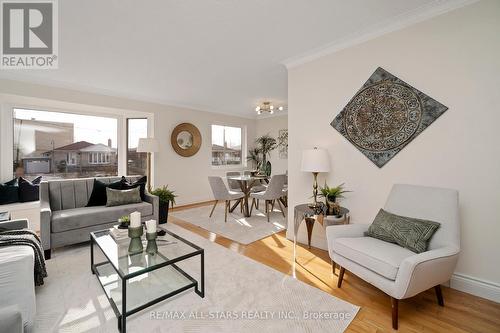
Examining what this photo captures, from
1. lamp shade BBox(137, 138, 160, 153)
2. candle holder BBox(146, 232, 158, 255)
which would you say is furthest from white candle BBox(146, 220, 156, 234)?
lamp shade BBox(137, 138, 160, 153)

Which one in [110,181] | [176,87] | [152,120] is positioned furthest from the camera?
[152,120]

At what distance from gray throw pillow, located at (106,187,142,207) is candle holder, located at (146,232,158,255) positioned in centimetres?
173

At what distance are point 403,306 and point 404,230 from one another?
1.99 ft

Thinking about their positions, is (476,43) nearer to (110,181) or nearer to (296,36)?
(296,36)

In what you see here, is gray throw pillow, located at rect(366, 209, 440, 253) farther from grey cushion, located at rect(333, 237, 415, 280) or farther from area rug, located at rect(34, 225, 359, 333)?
area rug, located at rect(34, 225, 359, 333)

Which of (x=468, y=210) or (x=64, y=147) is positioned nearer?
(x=468, y=210)

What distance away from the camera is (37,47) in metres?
2.71

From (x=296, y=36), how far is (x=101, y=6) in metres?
1.92

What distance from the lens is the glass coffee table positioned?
173 centimetres

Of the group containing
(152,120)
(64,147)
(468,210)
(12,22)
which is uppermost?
(12,22)

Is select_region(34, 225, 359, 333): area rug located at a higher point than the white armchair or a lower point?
lower

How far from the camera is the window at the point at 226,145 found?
641cm

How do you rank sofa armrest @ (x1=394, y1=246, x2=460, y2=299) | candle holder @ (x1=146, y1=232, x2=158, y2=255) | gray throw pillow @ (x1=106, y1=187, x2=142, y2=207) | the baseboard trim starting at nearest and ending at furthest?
sofa armrest @ (x1=394, y1=246, x2=460, y2=299), the baseboard trim, candle holder @ (x1=146, y1=232, x2=158, y2=255), gray throw pillow @ (x1=106, y1=187, x2=142, y2=207)

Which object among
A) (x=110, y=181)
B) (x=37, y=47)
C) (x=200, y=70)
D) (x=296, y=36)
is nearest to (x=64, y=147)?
(x=110, y=181)
